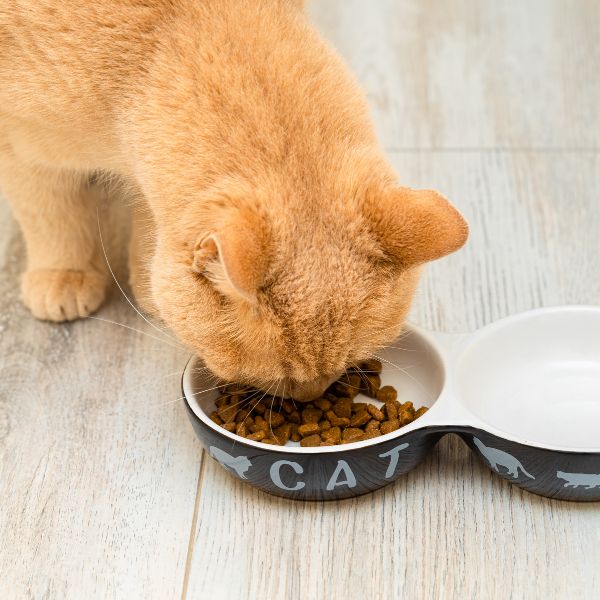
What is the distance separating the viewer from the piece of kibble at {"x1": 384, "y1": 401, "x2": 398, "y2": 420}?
143 cm

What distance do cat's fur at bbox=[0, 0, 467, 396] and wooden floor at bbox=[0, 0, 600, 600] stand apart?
0.25m

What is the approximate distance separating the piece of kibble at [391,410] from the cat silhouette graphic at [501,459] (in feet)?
0.45

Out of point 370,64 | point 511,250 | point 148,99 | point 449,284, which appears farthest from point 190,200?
point 370,64

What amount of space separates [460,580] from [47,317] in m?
0.96

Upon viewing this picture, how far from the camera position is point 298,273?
118 centimetres

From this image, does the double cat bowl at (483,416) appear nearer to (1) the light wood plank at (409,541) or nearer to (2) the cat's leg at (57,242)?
(1) the light wood plank at (409,541)

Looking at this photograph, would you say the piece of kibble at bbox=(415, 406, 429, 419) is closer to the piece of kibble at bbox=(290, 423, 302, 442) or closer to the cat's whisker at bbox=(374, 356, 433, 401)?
the cat's whisker at bbox=(374, 356, 433, 401)

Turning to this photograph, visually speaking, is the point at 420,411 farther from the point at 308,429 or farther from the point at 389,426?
the point at 308,429

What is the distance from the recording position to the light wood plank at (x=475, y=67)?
89.0 inches

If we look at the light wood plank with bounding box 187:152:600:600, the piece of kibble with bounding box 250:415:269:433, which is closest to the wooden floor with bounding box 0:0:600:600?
the light wood plank with bounding box 187:152:600:600

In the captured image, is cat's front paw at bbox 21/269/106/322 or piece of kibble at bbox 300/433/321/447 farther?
cat's front paw at bbox 21/269/106/322

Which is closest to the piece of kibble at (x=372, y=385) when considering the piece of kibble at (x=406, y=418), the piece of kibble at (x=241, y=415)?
the piece of kibble at (x=406, y=418)

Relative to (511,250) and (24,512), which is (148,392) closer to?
(24,512)

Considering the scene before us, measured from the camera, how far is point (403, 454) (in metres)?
1.33
